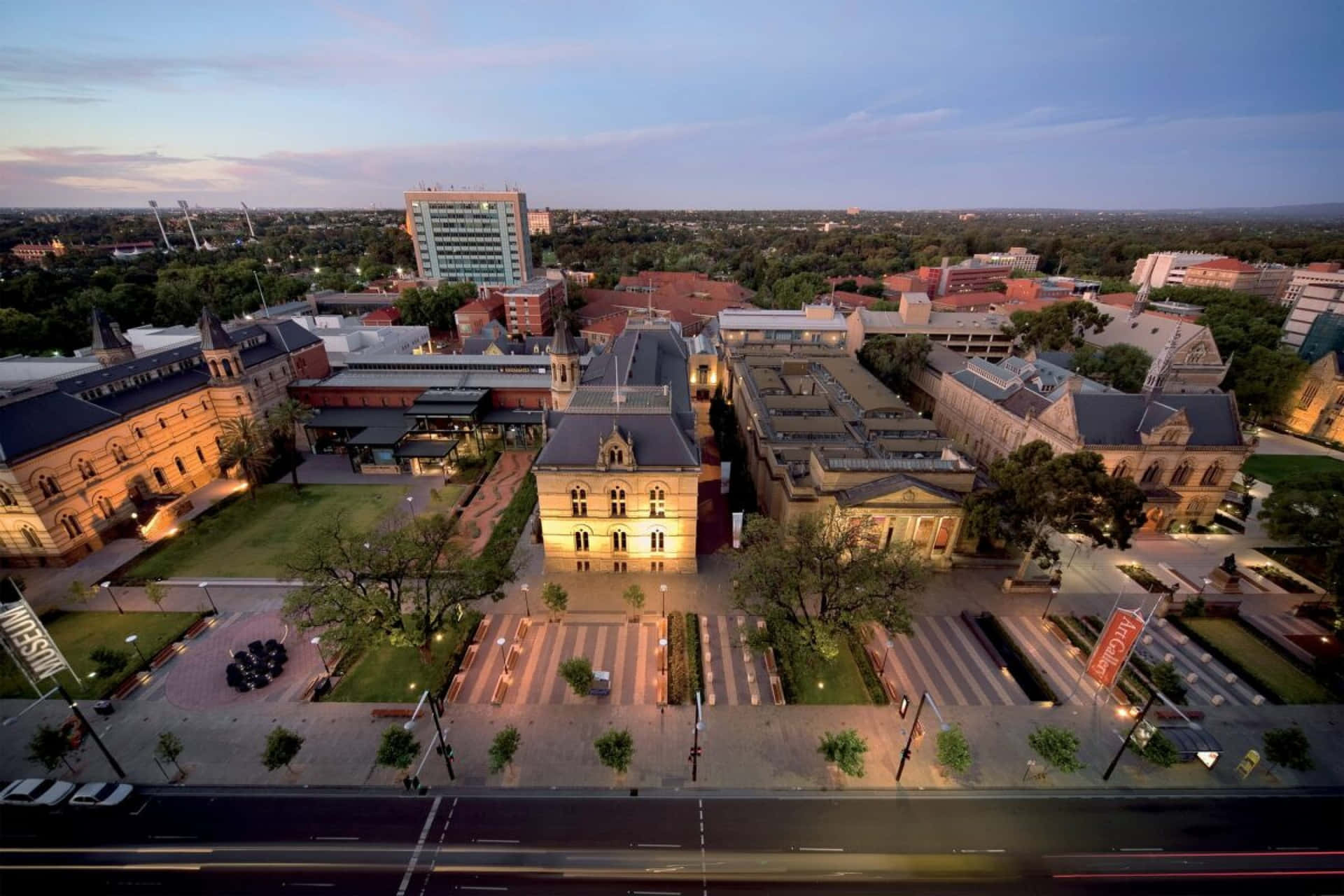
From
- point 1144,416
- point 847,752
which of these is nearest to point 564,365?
point 847,752

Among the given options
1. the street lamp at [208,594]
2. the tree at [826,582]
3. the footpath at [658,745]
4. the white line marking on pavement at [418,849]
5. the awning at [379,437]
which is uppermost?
the tree at [826,582]

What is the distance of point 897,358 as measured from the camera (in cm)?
9494

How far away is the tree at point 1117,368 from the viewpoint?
85.4 meters

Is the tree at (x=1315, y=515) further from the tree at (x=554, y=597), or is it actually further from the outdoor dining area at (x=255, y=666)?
the outdoor dining area at (x=255, y=666)

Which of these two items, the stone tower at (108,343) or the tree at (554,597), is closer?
the tree at (554,597)

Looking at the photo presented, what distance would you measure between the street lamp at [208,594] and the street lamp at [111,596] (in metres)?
5.39

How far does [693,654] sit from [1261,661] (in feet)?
152

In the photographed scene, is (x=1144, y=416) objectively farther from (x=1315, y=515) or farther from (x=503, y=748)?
(x=503, y=748)

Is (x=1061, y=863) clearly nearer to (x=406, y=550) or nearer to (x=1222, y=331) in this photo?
(x=406, y=550)

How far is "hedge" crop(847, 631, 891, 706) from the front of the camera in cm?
4025

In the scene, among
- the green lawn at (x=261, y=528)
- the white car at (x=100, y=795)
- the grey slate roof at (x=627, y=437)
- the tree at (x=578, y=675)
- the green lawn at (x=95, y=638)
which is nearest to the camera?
the white car at (x=100, y=795)

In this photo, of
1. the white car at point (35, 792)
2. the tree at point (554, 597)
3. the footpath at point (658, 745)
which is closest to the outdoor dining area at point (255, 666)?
the footpath at point (658, 745)

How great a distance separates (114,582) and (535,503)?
3982cm

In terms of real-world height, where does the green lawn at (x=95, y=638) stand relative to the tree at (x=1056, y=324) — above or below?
below
